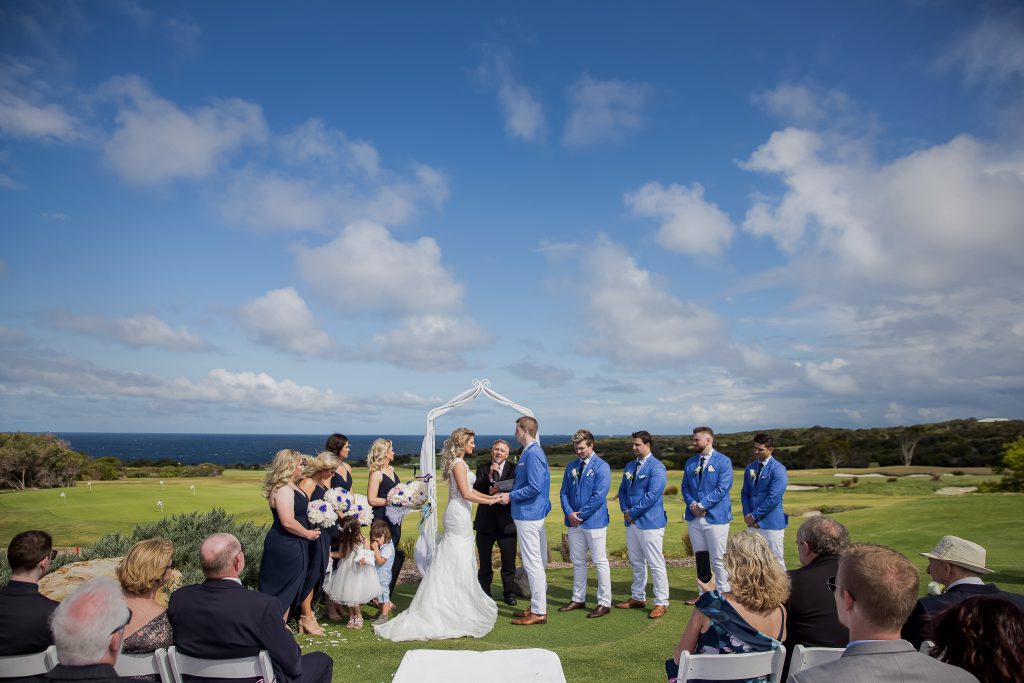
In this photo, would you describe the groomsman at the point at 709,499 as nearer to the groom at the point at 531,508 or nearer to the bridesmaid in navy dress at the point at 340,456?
the groom at the point at 531,508

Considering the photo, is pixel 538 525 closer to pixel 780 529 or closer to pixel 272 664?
pixel 780 529

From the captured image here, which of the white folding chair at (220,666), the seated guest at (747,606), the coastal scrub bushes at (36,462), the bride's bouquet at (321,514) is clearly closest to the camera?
the seated guest at (747,606)

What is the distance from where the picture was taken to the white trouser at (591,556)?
8.13 metres

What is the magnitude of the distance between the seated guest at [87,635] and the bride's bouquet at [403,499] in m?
5.29

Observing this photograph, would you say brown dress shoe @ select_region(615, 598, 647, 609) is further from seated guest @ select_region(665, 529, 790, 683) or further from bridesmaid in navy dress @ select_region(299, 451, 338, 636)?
seated guest @ select_region(665, 529, 790, 683)

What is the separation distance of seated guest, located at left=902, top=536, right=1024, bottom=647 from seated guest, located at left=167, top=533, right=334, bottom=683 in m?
3.91

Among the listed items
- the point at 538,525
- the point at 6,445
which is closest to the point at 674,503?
the point at 538,525

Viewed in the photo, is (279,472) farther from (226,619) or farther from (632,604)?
(632,604)

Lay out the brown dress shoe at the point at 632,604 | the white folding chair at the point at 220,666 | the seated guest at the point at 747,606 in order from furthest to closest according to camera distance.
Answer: the brown dress shoe at the point at 632,604 → the white folding chair at the point at 220,666 → the seated guest at the point at 747,606

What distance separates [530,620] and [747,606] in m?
4.84

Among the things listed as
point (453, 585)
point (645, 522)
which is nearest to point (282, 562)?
point (453, 585)

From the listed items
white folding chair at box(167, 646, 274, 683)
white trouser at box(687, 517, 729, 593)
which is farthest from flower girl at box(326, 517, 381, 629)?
white trouser at box(687, 517, 729, 593)

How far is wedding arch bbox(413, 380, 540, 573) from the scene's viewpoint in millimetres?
9492

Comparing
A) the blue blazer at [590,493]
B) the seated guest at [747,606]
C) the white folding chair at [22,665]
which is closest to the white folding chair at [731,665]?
the seated guest at [747,606]
